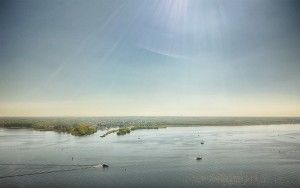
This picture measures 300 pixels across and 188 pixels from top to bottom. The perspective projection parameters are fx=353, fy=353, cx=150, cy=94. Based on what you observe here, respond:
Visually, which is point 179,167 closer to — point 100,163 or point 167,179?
point 167,179

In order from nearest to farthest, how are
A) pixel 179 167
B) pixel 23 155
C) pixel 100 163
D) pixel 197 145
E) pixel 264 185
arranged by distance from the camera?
1. pixel 264 185
2. pixel 179 167
3. pixel 100 163
4. pixel 23 155
5. pixel 197 145

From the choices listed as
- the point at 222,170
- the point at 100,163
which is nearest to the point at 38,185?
the point at 100,163

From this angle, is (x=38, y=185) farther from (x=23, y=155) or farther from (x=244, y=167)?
(x=244, y=167)

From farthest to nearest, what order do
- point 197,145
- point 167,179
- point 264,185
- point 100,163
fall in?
point 197,145 → point 100,163 → point 167,179 → point 264,185

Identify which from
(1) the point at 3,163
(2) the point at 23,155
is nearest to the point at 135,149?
(2) the point at 23,155

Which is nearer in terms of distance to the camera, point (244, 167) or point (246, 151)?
point (244, 167)

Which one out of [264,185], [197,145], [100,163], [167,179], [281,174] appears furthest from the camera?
[197,145]

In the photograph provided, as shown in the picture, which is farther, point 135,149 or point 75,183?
point 135,149

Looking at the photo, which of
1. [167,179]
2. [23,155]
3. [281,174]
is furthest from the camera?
[23,155]
